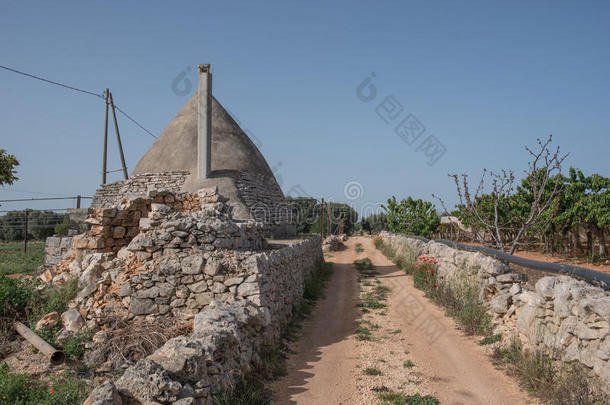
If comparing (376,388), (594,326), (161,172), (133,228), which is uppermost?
(161,172)

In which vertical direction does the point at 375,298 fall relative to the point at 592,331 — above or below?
below

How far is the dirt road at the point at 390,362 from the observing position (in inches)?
185

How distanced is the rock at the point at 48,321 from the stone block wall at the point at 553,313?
771 cm

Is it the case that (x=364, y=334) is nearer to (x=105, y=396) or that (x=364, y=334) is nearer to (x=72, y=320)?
(x=105, y=396)

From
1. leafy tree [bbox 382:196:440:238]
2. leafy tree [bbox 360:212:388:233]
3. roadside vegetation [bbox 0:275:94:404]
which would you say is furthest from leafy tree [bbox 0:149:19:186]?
leafy tree [bbox 360:212:388:233]

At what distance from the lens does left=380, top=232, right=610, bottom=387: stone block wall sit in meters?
4.11

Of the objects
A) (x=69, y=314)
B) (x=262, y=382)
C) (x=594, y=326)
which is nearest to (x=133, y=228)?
(x=69, y=314)

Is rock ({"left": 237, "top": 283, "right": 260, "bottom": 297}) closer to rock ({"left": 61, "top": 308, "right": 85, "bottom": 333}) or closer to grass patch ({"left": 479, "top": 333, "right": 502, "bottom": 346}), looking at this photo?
rock ({"left": 61, "top": 308, "right": 85, "bottom": 333})

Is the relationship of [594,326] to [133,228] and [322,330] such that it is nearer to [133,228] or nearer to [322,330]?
[322,330]

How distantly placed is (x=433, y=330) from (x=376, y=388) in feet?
9.85

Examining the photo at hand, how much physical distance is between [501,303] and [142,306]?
618 cm

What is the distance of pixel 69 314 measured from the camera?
6.45 metres

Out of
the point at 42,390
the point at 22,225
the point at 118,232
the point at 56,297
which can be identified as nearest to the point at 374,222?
the point at 22,225

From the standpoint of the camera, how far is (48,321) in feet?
21.3
